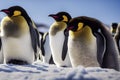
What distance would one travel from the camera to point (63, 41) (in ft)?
23.7

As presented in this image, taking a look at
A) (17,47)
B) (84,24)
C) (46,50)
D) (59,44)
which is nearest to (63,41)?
(59,44)

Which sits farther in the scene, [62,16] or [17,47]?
[62,16]

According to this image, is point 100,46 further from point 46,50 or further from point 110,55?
point 46,50

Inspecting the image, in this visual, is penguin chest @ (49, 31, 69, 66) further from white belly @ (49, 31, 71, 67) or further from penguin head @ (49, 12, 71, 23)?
penguin head @ (49, 12, 71, 23)

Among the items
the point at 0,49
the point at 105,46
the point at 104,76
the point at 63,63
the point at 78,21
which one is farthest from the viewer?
the point at 63,63

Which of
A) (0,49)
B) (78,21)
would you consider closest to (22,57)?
(0,49)

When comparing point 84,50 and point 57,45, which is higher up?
point 84,50

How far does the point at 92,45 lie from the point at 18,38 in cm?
142

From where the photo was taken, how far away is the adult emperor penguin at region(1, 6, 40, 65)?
558 cm

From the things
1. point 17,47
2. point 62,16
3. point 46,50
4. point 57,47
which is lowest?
point 46,50

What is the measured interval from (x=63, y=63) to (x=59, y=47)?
34 cm

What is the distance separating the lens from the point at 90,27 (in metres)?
4.67

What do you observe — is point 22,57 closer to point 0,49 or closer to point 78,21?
point 0,49

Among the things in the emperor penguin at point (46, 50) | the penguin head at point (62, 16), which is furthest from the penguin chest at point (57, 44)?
the emperor penguin at point (46, 50)
